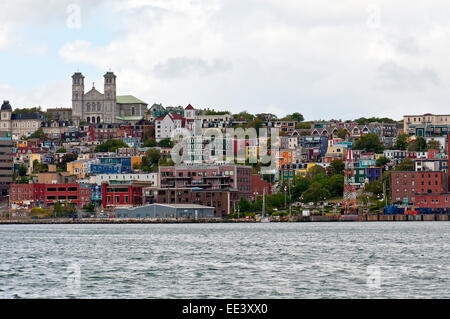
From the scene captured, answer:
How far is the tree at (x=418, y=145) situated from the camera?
6718 inches

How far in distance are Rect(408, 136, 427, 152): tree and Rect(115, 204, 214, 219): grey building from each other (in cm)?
5655

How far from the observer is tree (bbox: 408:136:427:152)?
6718 inches

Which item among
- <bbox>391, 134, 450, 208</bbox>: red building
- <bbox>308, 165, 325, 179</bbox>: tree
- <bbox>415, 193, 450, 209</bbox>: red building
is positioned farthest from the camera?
<bbox>308, 165, 325, 179</bbox>: tree

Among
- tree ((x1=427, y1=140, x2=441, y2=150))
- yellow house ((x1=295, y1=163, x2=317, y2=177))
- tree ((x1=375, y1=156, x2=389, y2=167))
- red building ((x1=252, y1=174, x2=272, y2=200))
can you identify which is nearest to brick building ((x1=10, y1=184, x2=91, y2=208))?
red building ((x1=252, y1=174, x2=272, y2=200))

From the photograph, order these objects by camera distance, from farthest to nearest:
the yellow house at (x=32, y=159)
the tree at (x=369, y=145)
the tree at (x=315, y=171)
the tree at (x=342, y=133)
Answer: the tree at (x=342, y=133)
the yellow house at (x=32, y=159)
the tree at (x=369, y=145)
the tree at (x=315, y=171)

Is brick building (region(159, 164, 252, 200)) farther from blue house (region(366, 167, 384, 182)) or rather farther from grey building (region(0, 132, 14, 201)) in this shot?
grey building (region(0, 132, 14, 201))

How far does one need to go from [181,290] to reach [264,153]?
475ft

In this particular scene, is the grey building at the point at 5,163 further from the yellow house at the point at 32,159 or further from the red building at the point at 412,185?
the red building at the point at 412,185

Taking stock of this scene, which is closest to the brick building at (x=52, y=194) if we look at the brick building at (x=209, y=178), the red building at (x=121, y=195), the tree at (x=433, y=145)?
the red building at (x=121, y=195)

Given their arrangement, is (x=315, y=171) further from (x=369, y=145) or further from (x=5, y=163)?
(x=5, y=163)

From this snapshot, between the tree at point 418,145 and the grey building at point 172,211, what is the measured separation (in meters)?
56.6

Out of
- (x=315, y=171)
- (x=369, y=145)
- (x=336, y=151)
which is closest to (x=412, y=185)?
(x=315, y=171)
